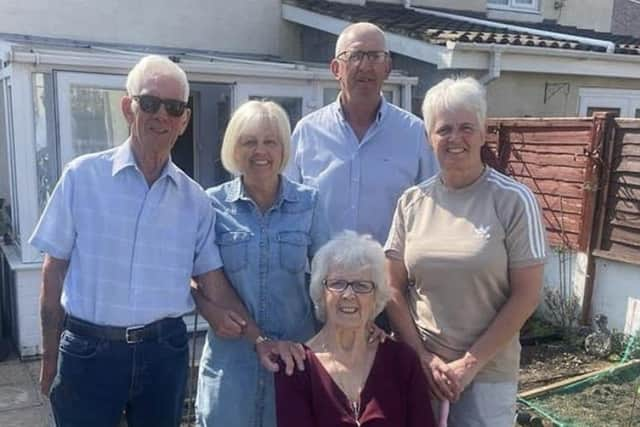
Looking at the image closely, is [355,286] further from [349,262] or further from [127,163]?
[127,163]

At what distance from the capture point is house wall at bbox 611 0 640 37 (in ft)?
57.8

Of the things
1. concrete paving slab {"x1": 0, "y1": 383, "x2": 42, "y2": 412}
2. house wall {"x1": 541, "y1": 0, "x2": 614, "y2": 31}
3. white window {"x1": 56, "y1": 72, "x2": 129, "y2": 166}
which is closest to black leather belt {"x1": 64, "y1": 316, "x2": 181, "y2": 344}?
concrete paving slab {"x1": 0, "y1": 383, "x2": 42, "y2": 412}

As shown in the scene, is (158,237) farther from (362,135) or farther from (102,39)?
(102,39)

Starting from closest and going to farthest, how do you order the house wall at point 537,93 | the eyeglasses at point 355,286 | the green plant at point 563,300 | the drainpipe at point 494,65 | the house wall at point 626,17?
the eyeglasses at point 355,286, the green plant at point 563,300, the drainpipe at point 494,65, the house wall at point 537,93, the house wall at point 626,17

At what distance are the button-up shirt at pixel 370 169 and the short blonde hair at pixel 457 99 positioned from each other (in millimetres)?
468

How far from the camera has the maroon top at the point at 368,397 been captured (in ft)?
6.48

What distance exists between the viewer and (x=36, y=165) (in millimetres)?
4742

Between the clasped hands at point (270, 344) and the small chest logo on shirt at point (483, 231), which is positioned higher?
the small chest logo on shirt at point (483, 231)

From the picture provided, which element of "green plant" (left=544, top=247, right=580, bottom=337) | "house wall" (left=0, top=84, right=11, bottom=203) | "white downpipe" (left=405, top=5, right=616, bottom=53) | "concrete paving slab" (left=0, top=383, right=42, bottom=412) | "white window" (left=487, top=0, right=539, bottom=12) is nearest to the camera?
"concrete paving slab" (left=0, top=383, right=42, bottom=412)

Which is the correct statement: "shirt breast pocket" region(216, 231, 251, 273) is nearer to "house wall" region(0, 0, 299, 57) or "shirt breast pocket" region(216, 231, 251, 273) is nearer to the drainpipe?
the drainpipe

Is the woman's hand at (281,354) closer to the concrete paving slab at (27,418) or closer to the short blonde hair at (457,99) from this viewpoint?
the short blonde hair at (457,99)

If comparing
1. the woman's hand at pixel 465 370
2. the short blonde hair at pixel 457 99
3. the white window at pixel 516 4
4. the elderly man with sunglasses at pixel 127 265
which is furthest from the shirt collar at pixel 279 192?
the white window at pixel 516 4

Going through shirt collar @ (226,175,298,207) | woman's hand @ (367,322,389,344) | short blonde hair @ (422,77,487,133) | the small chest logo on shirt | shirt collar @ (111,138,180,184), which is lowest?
woman's hand @ (367,322,389,344)

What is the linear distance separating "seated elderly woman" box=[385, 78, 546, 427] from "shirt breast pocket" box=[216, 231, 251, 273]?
1.80 feet
